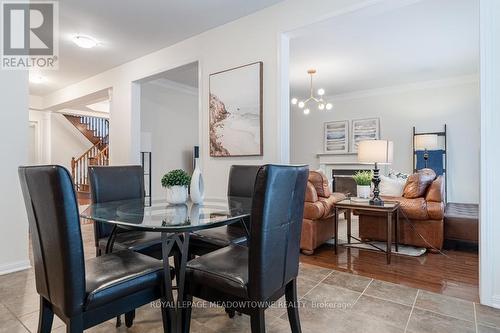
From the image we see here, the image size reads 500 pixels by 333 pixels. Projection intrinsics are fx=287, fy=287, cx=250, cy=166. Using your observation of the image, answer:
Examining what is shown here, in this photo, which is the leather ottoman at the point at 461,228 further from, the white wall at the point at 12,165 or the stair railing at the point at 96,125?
the stair railing at the point at 96,125

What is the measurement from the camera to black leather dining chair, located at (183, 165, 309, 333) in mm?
1201

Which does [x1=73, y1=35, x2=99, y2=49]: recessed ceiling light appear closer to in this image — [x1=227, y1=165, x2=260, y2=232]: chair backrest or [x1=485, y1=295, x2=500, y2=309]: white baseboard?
[x1=227, y1=165, x2=260, y2=232]: chair backrest

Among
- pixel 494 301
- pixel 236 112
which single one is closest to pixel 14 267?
pixel 236 112

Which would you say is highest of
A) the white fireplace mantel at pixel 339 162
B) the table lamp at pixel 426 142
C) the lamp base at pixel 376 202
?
the table lamp at pixel 426 142

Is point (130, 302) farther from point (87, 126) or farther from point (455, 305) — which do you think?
point (87, 126)

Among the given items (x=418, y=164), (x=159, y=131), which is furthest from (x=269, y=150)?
(x=418, y=164)

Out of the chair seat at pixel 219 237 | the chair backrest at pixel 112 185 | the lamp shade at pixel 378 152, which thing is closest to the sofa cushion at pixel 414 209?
the lamp shade at pixel 378 152

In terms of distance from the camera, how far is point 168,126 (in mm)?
5902

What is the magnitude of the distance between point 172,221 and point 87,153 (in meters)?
7.34

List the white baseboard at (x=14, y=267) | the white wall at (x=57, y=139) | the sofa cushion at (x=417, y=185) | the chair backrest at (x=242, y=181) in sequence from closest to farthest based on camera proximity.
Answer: the chair backrest at (x=242, y=181)
the white baseboard at (x=14, y=267)
the sofa cushion at (x=417, y=185)
the white wall at (x=57, y=139)

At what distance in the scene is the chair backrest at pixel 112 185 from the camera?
2142 mm

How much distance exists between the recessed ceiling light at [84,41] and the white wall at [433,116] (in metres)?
5.15

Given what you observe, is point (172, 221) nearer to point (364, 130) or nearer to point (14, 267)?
point (14, 267)

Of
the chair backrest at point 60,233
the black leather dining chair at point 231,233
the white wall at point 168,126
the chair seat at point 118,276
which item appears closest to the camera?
the chair backrest at point 60,233
